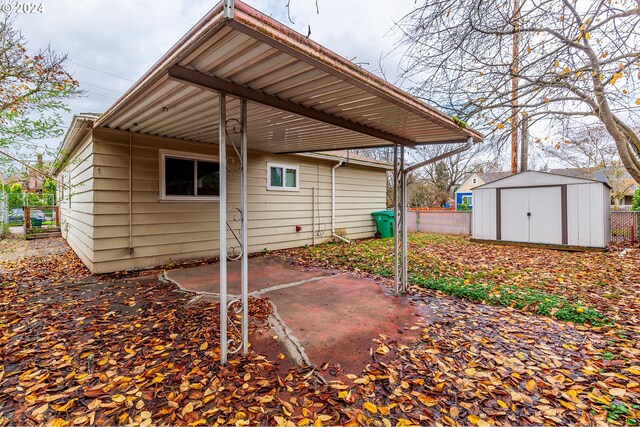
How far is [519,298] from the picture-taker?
3.80 metres

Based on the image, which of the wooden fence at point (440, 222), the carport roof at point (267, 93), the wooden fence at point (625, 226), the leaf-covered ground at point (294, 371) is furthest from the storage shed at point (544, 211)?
the carport roof at point (267, 93)

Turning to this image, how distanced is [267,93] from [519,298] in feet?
13.6

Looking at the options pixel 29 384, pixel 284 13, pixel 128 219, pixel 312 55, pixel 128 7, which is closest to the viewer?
pixel 312 55

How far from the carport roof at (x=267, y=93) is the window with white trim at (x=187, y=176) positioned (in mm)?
643

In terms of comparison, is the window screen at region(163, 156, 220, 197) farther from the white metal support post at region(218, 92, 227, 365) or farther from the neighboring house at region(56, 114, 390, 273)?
the white metal support post at region(218, 92, 227, 365)

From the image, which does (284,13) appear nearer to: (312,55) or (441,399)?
(312,55)

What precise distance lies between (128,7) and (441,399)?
31.3ft

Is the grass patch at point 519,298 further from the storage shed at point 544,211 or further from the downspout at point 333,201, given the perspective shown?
the storage shed at point 544,211

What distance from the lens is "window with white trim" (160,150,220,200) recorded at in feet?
18.2

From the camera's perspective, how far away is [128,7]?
6641 millimetres

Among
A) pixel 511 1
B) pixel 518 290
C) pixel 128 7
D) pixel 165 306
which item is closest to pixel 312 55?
pixel 165 306

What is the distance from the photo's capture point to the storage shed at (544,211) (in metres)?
7.16

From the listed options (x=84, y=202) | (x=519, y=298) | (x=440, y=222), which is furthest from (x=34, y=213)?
(x=440, y=222)

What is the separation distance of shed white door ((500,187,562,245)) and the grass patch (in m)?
4.83
